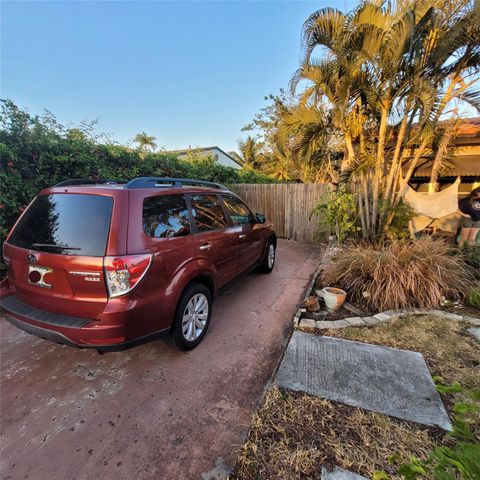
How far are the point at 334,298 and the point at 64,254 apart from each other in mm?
3063

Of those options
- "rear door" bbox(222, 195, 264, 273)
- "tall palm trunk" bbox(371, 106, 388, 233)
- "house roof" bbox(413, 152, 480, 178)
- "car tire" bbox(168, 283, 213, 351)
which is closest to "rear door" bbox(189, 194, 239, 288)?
"rear door" bbox(222, 195, 264, 273)

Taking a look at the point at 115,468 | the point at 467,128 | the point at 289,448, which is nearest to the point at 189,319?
the point at 115,468

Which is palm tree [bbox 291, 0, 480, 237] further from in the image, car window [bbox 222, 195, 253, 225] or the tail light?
the tail light

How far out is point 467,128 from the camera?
19.0 feet

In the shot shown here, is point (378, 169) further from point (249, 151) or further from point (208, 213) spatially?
point (249, 151)

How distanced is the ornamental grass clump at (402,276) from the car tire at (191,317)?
2121mm

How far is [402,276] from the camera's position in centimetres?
331

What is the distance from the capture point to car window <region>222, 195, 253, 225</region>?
3.53 metres

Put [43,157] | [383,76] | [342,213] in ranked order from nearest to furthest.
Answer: [43,157], [383,76], [342,213]

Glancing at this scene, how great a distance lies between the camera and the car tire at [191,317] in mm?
2414

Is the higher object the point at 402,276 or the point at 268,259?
the point at 402,276

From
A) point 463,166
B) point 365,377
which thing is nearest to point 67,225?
point 365,377

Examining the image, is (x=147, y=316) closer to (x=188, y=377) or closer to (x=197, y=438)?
(x=188, y=377)

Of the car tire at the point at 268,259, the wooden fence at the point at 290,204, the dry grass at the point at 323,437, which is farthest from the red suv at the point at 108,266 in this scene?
the wooden fence at the point at 290,204
